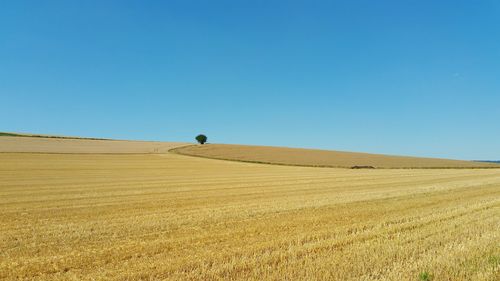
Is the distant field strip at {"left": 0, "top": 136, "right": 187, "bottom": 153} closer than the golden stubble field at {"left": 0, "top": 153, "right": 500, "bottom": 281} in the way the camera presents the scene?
No

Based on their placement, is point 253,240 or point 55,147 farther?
point 55,147

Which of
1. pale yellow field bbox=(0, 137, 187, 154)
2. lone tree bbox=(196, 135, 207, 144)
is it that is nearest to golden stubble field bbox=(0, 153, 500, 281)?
pale yellow field bbox=(0, 137, 187, 154)

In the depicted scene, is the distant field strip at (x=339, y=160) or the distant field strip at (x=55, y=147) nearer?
the distant field strip at (x=339, y=160)

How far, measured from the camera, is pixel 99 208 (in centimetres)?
→ 1302

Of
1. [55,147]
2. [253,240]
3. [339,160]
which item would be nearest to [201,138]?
[55,147]

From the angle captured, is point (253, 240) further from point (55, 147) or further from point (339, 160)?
point (55, 147)

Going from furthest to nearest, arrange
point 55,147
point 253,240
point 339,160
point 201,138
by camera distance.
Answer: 1. point 201,138
2. point 55,147
3. point 339,160
4. point 253,240

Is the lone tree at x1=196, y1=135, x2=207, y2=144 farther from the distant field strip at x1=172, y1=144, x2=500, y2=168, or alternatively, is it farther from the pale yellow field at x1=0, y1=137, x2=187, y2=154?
the distant field strip at x1=172, y1=144, x2=500, y2=168

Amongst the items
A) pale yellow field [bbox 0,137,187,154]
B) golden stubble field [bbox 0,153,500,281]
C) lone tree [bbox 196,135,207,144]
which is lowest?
golden stubble field [bbox 0,153,500,281]

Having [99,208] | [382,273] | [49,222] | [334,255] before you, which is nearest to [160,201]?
[99,208]

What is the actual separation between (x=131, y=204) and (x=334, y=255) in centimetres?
926

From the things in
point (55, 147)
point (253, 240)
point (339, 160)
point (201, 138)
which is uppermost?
point (201, 138)

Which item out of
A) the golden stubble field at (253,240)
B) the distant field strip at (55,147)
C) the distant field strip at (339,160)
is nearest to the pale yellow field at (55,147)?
the distant field strip at (55,147)

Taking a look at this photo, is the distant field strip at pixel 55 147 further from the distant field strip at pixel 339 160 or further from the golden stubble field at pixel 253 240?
the golden stubble field at pixel 253 240
